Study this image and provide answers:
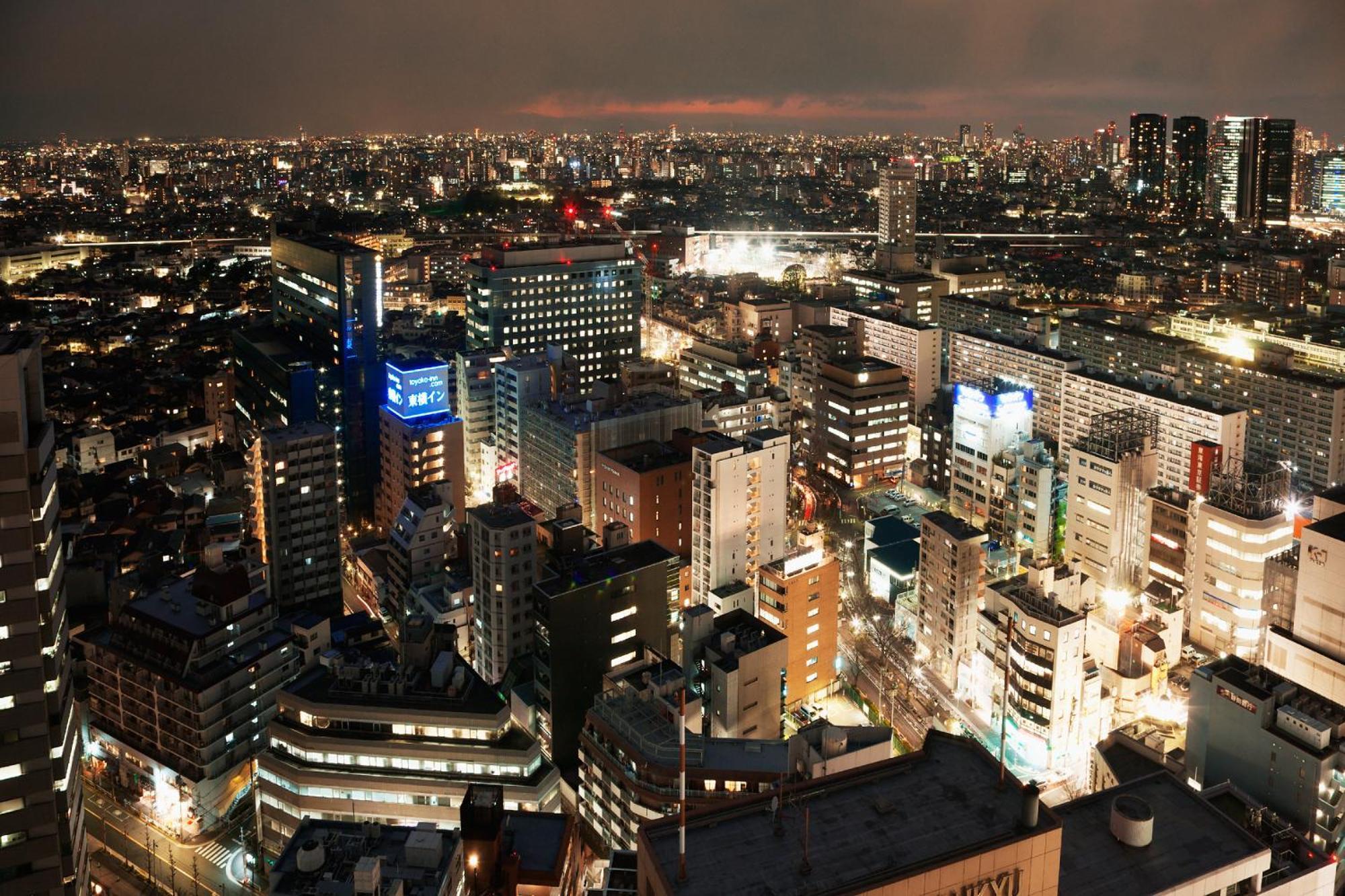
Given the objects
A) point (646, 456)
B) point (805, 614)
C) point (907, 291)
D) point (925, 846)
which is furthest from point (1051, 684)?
point (907, 291)

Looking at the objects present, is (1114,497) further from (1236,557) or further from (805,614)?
(805,614)

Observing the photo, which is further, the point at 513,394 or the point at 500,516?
the point at 513,394

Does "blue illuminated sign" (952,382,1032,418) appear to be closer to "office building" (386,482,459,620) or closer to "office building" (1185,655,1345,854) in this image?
"office building" (1185,655,1345,854)

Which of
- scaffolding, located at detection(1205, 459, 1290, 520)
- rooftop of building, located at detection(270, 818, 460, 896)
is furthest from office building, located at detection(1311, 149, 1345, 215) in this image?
rooftop of building, located at detection(270, 818, 460, 896)

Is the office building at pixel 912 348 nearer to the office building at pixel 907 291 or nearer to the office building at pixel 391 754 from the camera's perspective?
the office building at pixel 907 291

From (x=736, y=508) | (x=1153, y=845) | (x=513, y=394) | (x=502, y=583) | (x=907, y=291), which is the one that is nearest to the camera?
(x=1153, y=845)

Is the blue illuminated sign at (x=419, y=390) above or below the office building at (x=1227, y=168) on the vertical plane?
below

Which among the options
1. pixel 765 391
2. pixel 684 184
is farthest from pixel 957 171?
pixel 765 391

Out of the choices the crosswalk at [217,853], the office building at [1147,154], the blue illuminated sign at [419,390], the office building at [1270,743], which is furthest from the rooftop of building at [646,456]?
the office building at [1147,154]
